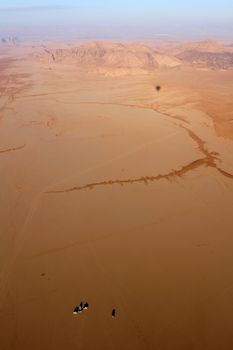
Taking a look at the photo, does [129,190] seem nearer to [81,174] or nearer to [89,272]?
[81,174]

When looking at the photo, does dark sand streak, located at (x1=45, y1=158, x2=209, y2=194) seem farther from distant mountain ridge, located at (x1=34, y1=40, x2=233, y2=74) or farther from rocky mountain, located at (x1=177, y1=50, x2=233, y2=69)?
rocky mountain, located at (x1=177, y1=50, x2=233, y2=69)

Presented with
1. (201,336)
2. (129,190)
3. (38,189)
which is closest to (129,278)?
(201,336)

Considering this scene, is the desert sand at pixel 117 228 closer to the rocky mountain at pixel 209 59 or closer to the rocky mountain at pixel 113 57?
the rocky mountain at pixel 113 57

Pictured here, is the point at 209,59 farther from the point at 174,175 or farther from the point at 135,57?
the point at 174,175

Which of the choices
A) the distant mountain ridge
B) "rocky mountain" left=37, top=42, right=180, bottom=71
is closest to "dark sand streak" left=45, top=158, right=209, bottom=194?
the distant mountain ridge

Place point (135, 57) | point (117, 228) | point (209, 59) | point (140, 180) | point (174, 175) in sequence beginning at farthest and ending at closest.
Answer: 1. point (209, 59)
2. point (135, 57)
3. point (174, 175)
4. point (140, 180)
5. point (117, 228)

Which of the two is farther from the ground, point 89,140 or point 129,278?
point 89,140

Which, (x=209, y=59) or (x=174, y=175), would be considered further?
(x=209, y=59)

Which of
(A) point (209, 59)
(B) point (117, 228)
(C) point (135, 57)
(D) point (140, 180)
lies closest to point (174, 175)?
(D) point (140, 180)
